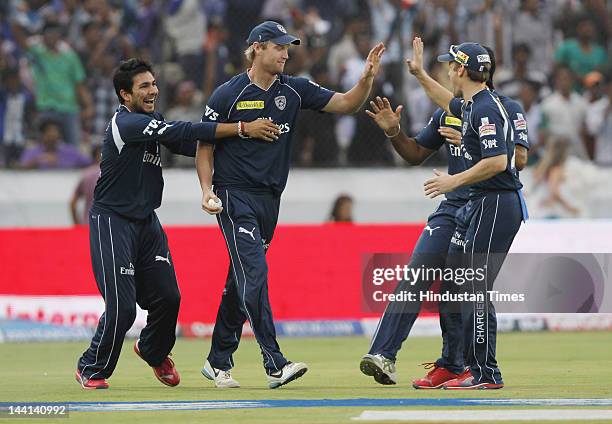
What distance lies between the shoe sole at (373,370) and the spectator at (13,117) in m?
10.2

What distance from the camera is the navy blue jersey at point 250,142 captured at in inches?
392

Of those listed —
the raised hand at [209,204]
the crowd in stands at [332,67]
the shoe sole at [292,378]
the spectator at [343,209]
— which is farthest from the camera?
the crowd in stands at [332,67]

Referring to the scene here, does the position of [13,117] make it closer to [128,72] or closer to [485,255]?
[128,72]

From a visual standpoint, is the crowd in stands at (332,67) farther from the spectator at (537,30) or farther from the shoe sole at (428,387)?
the shoe sole at (428,387)

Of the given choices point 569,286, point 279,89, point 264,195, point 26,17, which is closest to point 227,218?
point 264,195

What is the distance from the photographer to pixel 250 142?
9.98 metres

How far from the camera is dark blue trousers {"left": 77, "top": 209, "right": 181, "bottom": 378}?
9.99 metres

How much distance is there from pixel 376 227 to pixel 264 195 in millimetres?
5908

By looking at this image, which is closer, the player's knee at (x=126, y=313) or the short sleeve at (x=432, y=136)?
the player's knee at (x=126, y=313)

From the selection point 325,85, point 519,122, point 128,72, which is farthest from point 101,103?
point 519,122

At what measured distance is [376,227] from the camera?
15820 millimetres

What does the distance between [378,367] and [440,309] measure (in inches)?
29.6

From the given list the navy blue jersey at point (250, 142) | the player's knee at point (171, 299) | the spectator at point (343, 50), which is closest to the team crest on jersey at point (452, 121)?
the navy blue jersey at point (250, 142)

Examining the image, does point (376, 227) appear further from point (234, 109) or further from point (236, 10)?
point (234, 109)
